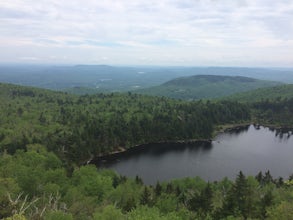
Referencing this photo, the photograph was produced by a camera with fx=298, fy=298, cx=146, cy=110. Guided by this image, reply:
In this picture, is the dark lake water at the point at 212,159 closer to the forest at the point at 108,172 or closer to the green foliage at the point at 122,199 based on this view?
the forest at the point at 108,172

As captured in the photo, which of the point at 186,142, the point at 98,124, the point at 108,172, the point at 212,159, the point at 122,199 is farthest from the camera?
the point at 186,142

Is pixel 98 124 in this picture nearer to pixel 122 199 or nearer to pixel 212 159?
pixel 212 159

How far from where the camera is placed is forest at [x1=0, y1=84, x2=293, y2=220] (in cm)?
4738

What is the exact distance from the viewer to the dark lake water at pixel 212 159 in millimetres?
105750

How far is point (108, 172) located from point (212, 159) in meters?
53.4

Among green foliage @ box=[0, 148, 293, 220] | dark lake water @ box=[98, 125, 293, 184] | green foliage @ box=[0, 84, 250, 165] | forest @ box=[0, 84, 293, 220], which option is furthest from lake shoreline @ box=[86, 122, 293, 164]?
→ green foliage @ box=[0, 148, 293, 220]

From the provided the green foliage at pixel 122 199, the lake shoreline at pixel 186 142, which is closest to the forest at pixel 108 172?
the green foliage at pixel 122 199

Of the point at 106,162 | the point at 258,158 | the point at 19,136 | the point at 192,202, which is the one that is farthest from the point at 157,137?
the point at 192,202

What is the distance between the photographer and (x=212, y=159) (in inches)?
4754

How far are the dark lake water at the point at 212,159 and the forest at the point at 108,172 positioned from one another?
38.4ft

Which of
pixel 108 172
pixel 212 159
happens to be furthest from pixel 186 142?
pixel 108 172

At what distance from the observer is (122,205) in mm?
56594

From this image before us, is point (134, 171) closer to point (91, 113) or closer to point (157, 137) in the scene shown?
point (157, 137)

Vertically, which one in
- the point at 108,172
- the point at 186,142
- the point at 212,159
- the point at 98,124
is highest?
the point at 98,124
